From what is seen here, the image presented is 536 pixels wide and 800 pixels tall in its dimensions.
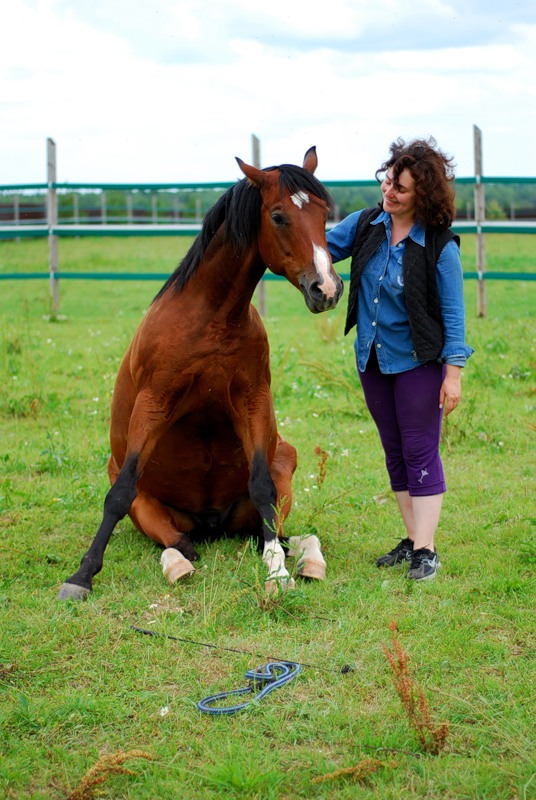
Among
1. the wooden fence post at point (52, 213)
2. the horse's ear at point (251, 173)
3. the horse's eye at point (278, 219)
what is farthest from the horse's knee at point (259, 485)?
the wooden fence post at point (52, 213)

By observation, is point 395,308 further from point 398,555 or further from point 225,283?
point 398,555

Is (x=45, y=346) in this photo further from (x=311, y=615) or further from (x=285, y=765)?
(x=285, y=765)

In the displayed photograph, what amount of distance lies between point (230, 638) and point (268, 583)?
0.48 meters

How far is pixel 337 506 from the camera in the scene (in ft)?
17.9

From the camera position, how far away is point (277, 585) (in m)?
3.88

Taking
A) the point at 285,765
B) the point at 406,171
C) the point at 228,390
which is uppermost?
the point at 406,171

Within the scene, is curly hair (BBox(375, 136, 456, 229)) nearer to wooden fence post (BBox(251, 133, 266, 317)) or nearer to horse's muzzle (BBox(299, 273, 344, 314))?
horse's muzzle (BBox(299, 273, 344, 314))

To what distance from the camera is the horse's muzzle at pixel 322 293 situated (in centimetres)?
362

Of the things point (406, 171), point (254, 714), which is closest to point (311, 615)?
point (254, 714)

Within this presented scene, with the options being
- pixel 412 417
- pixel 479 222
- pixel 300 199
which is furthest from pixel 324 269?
pixel 479 222

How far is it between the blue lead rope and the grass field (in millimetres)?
37

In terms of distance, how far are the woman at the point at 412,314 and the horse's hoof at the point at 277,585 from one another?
621 millimetres

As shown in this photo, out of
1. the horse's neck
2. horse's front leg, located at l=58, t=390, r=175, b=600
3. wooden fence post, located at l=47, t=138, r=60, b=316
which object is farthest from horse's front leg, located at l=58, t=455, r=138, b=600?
wooden fence post, located at l=47, t=138, r=60, b=316

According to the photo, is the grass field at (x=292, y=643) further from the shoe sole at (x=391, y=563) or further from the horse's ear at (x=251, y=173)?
the horse's ear at (x=251, y=173)
